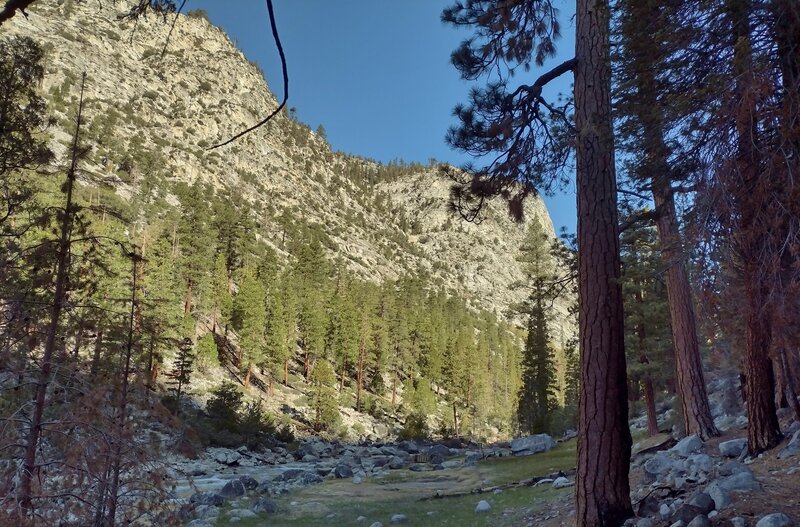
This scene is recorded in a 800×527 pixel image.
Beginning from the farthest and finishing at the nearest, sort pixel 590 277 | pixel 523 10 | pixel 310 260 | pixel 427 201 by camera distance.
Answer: pixel 427 201 < pixel 310 260 < pixel 523 10 < pixel 590 277

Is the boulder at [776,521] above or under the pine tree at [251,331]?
under

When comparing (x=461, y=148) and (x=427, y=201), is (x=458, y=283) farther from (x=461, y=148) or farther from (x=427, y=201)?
(x=461, y=148)

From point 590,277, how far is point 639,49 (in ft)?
7.34

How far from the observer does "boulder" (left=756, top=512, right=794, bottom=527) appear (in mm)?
3895

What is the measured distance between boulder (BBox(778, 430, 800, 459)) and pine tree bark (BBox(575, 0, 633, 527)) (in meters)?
3.12

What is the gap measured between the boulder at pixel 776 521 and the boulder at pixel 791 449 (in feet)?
9.94

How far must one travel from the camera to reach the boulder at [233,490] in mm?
14648

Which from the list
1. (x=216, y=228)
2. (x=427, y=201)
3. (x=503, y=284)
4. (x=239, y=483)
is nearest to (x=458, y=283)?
(x=503, y=284)

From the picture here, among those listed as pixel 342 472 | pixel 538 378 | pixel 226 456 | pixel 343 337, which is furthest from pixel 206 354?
pixel 538 378

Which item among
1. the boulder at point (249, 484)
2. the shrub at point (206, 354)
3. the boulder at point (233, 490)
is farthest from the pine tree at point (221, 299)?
the boulder at point (233, 490)

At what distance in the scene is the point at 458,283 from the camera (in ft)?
445

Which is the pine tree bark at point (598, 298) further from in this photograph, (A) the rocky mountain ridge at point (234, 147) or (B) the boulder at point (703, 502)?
(A) the rocky mountain ridge at point (234, 147)

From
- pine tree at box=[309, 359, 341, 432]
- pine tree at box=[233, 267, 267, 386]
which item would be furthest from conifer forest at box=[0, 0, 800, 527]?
pine tree at box=[233, 267, 267, 386]

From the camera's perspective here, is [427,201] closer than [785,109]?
No
